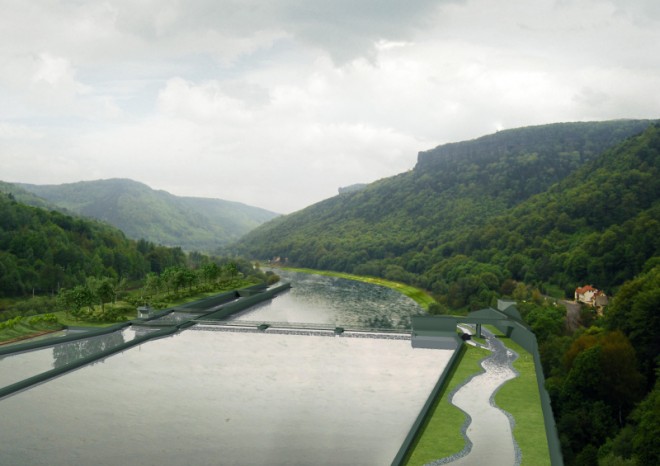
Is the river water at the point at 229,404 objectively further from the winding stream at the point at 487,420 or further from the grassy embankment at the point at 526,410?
the grassy embankment at the point at 526,410

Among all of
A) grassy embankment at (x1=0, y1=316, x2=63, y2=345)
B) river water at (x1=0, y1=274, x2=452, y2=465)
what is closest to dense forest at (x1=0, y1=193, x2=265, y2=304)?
grassy embankment at (x1=0, y1=316, x2=63, y2=345)

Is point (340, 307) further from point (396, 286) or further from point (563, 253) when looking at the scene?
point (563, 253)

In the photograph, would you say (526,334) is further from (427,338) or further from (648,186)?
(648,186)

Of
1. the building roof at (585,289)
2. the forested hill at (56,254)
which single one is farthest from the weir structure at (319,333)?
the forested hill at (56,254)

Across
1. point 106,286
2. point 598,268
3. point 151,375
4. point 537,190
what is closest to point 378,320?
point 598,268

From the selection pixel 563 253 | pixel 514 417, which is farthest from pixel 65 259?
pixel 563 253

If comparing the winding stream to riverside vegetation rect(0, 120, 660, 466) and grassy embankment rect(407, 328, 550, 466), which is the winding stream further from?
riverside vegetation rect(0, 120, 660, 466)
